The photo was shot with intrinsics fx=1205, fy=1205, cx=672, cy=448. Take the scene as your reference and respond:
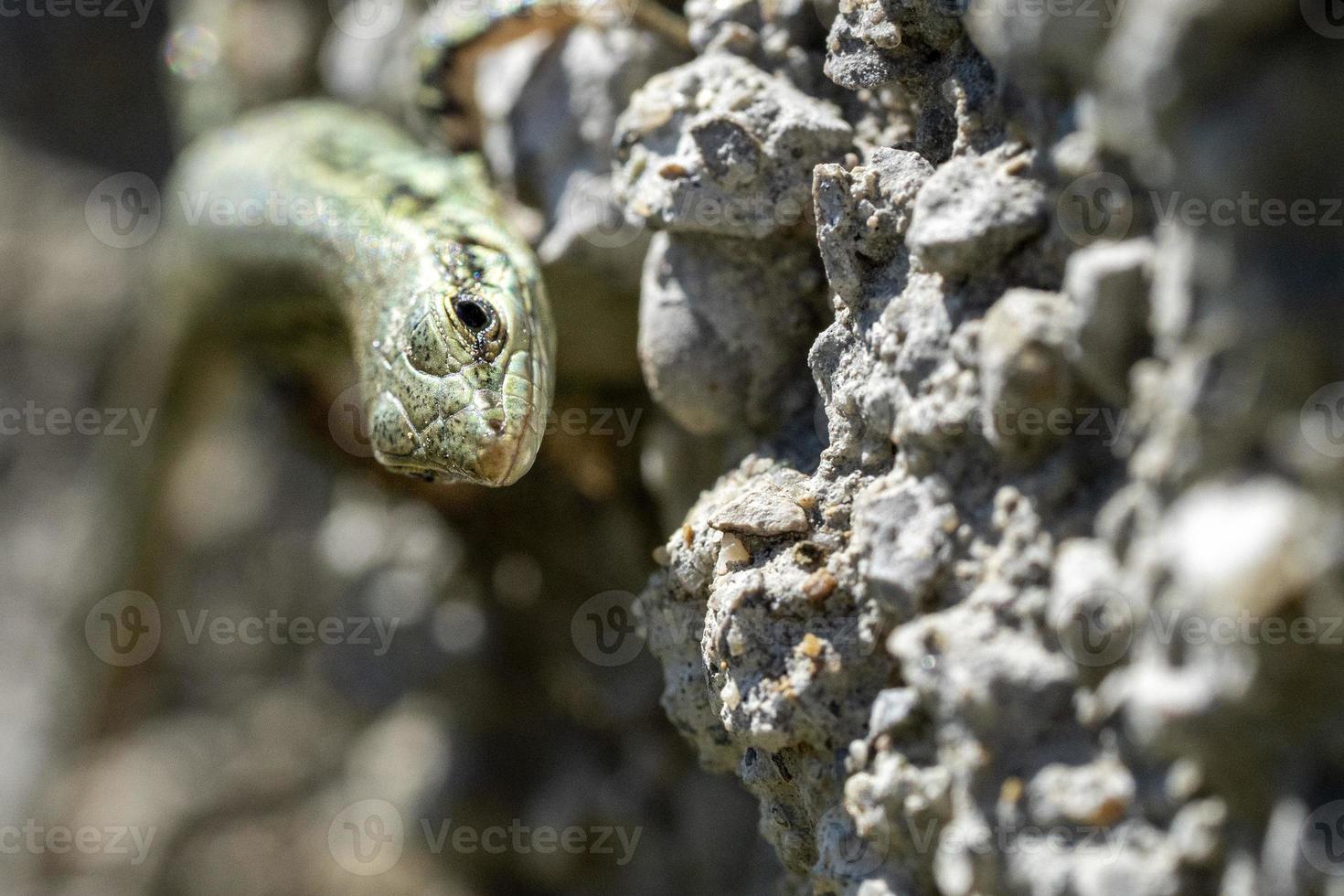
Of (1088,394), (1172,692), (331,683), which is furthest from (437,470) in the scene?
(331,683)

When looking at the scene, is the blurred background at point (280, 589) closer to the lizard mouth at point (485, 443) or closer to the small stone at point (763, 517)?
the lizard mouth at point (485, 443)

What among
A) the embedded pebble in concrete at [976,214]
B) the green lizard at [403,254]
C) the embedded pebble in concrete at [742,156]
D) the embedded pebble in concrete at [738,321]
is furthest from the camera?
the green lizard at [403,254]

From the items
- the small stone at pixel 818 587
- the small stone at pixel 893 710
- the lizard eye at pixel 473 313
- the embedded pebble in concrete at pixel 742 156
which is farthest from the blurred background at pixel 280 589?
the small stone at pixel 893 710

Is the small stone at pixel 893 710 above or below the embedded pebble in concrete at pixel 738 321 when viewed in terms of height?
below

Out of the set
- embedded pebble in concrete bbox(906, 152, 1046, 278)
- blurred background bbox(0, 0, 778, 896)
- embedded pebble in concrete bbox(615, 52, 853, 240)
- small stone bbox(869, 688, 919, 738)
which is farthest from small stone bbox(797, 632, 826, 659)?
blurred background bbox(0, 0, 778, 896)

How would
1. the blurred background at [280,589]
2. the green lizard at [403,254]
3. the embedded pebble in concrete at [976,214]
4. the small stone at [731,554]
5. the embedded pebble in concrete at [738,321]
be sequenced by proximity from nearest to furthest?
the embedded pebble in concrete at [976,214] → the small stone at [731,554] → the embedded pebble in concrete at [738,321] → the green lizard at [403,254] → the blurred background at [280,589]

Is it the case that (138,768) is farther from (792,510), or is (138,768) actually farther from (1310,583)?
(1310,583)
